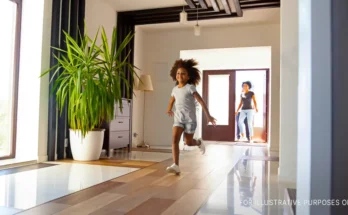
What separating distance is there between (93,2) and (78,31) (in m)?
0.86

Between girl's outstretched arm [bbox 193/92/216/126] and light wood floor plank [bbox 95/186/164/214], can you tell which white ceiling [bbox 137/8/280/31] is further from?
light wood floor plank [bbox 95/186/164/214]

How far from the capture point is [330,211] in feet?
1.92

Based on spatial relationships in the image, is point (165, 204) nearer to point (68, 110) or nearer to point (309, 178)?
point (309, 178)

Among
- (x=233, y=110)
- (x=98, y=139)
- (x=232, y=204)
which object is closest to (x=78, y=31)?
(x=98, y=139)

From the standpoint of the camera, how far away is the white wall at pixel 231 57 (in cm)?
556

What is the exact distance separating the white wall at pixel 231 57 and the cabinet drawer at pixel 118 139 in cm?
232

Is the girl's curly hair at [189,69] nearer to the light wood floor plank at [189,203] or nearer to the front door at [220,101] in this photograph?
the light wood floor plank at [189,203]

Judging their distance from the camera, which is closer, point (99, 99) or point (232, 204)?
point (232, 204)

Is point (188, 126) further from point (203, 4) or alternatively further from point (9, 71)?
point (203, 4)

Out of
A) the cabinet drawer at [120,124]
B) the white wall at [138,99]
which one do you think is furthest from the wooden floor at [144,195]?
the white wall at [138,99]

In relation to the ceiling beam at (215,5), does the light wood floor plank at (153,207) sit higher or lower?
lower

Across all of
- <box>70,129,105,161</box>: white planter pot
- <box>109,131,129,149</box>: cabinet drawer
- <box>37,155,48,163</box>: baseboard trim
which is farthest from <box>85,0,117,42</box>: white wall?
<box>37,155,48,163</box>: baseboard trim

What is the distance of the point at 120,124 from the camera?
13.4ft

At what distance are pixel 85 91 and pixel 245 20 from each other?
3.40 m
